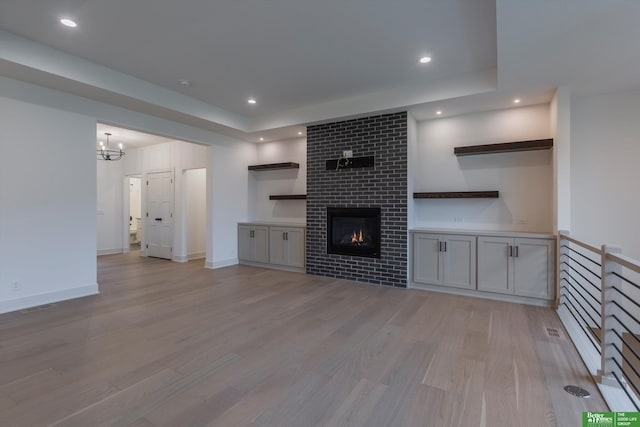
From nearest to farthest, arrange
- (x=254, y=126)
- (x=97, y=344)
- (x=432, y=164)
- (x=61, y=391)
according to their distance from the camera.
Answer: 1. (x=61, y=391)
2. (x=97, y=344)
3. (x=432, y=164)
4. (x=254, y=126)

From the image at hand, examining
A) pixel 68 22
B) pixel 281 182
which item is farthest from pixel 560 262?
pixel 68 22

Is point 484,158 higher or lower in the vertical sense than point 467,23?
lower

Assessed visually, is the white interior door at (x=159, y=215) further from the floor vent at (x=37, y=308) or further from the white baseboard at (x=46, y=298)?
the floor vent at (x=37, y=308)

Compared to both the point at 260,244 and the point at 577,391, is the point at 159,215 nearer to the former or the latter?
the point at 260,244

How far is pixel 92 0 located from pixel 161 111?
89.4 inches

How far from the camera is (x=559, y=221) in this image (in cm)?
392

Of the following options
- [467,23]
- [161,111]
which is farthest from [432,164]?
[161,111]

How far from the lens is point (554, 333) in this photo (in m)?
3.13

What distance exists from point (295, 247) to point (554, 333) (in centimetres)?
417

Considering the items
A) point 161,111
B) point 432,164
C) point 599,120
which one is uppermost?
point 161,111

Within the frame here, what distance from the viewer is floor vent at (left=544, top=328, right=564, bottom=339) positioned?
121 inches

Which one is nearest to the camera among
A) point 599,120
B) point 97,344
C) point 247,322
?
point 97,344

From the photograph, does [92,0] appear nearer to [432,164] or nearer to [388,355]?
[388,355]

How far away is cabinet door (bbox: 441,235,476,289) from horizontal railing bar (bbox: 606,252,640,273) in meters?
2.22
